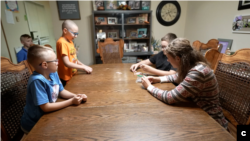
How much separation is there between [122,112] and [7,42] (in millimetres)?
2693

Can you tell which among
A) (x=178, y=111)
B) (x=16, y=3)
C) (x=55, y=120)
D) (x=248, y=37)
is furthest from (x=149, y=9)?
(x=55, y=120)

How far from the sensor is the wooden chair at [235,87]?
950 mm

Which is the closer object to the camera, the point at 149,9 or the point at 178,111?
the point at 178,111

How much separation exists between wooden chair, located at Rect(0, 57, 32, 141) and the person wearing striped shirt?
3.39ft

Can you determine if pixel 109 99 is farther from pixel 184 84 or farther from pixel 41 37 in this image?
pixel 41 37

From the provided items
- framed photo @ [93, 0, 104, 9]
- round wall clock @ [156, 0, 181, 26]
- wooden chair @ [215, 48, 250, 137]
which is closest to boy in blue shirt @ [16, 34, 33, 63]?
framed photo @ [93, 0, 104, 9]

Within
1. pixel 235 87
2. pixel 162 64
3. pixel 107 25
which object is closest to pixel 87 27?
pixel 107 25

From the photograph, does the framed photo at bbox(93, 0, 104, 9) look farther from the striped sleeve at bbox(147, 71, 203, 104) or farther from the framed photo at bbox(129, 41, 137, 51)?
the striped sleeve at bbox(147, 71, 203, 104)

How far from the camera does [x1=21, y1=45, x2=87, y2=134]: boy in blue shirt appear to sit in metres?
0.83

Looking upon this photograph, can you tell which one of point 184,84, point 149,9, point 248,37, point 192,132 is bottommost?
point 192,132

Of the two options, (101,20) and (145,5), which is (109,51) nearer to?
(101,20)

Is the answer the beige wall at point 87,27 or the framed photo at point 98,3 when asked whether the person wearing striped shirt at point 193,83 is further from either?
the beige wall at point 87,27

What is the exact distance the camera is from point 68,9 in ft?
10.8

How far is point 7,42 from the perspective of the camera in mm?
2387
